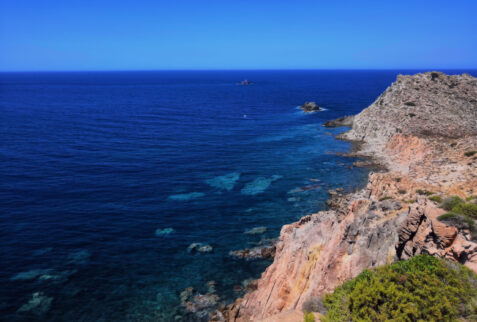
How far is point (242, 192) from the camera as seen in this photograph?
61.1 meters

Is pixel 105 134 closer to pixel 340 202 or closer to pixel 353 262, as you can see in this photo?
pixel 340 202

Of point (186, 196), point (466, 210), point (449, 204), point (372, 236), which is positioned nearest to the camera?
point (466, 210)

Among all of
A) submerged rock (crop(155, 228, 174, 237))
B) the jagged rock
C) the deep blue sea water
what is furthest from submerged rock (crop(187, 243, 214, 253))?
the jagged rock

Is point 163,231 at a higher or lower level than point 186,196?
lower

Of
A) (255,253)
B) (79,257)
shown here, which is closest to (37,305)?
(79,257)

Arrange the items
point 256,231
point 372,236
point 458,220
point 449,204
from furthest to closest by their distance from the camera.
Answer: point 256,231 → point 372,236 → point 449,204 → point 458,220

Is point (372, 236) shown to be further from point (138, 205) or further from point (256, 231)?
point (138, 205)

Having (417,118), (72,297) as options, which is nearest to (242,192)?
(72,297)

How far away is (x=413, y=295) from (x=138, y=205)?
45223 mm

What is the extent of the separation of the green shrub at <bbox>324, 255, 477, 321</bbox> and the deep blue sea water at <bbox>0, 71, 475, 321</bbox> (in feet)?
67.5

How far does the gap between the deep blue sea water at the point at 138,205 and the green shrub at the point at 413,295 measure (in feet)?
67.5

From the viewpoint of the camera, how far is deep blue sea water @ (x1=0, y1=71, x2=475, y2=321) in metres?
36.3

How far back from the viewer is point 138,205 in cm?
5453

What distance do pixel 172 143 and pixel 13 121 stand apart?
2405 inches
